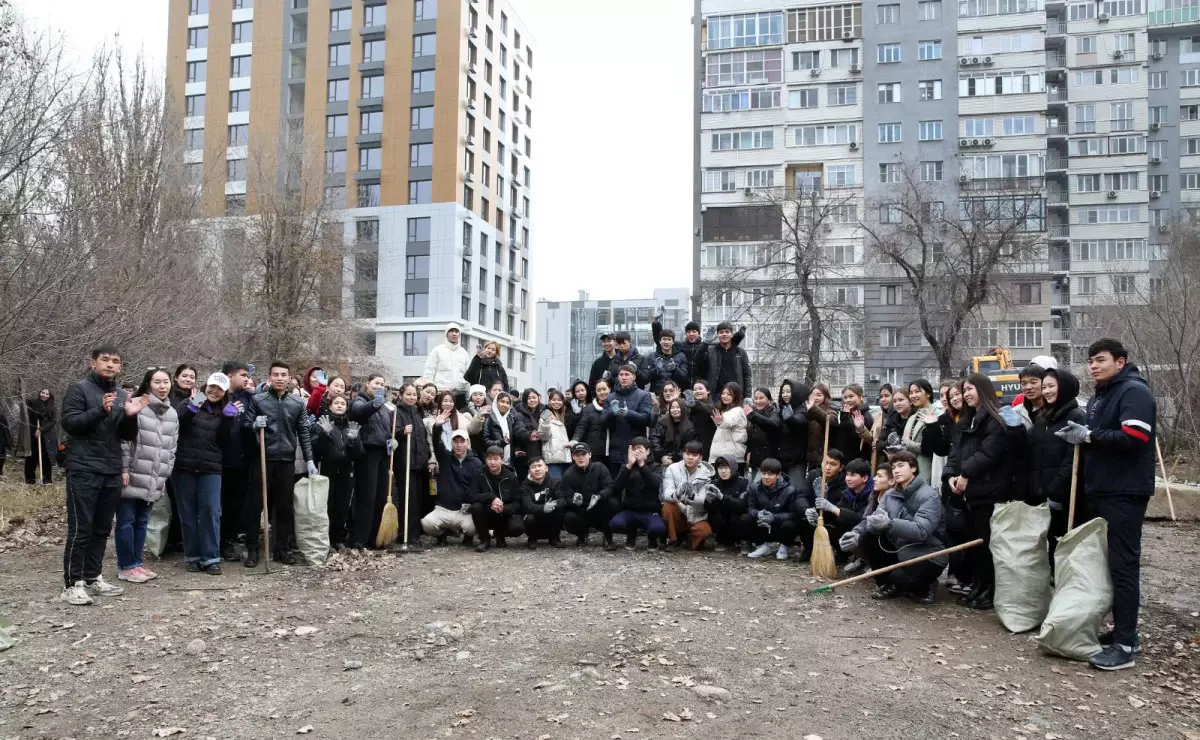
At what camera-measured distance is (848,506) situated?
27.6 ft

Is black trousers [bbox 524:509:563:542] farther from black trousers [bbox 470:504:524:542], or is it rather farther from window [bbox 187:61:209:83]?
window [bbox 187:61:209:83]

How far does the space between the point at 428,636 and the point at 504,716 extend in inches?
67.5

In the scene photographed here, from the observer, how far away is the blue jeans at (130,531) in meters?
7.37

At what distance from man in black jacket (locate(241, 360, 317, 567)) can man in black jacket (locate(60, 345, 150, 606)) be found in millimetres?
1358

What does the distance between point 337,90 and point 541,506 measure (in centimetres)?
4566

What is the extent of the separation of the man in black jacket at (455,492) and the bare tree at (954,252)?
25.8 m

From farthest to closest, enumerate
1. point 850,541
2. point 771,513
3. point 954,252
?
point 954,252 → point 771,513 → point 850,541

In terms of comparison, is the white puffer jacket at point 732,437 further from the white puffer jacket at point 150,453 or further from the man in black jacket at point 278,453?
the white puffer jacket at point 150,453

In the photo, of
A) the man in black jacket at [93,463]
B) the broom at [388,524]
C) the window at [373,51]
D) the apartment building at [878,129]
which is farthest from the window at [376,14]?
the man in black jacket at [93,463]

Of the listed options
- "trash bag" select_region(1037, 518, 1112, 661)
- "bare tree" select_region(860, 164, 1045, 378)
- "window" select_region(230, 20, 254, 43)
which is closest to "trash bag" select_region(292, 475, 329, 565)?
"trash bag" select_region(1037, 518, 1112, 661)

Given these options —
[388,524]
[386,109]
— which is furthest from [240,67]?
[388,524]

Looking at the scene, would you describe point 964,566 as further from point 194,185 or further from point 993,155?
point 993,155

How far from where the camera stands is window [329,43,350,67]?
161 ft

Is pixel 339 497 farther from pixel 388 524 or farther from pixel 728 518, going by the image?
pixel 728 518
